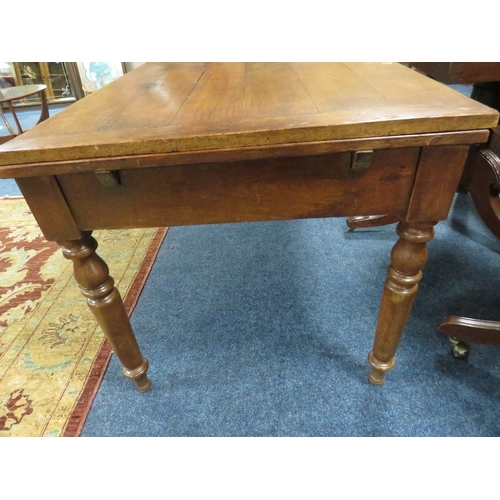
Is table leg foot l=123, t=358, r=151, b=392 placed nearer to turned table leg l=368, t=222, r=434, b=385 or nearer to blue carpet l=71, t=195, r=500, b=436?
blue carpet l=71, t=195, r=500, b=436

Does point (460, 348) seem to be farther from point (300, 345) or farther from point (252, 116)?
point (252, 116)

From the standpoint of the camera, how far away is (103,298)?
780mm

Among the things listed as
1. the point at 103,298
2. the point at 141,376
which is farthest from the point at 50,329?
the point at 103,298

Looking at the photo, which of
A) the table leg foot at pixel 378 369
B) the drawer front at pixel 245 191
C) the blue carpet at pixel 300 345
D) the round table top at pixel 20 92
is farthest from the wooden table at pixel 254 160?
the round table top at pixel 20 92

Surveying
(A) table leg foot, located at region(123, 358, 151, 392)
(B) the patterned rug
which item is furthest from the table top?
(B) the patterned rug

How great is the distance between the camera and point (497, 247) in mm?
1405

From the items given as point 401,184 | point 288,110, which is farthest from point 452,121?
point 288,110

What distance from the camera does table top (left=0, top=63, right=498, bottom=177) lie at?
55cm

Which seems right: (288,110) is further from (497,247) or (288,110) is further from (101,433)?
(497,247)

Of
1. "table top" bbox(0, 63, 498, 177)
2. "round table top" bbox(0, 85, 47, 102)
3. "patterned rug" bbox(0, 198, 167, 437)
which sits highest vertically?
"table top" bbox(0, 63, 498, 177)

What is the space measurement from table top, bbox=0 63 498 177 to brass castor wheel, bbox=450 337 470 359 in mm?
652

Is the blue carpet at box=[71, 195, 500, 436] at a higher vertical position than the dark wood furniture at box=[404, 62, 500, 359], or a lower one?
lower

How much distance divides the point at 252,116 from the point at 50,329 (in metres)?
1.04

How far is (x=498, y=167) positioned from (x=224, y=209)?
62 cm
